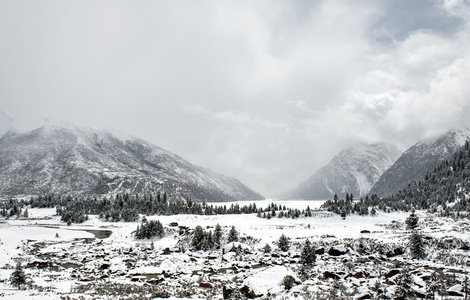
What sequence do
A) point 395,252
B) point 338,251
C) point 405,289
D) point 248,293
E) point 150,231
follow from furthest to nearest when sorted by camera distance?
point 150,231 → point 338,251 → point 395,252 → point 248,293 → point 405,289

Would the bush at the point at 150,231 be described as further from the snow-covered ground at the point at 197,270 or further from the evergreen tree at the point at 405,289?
the evergreen tree at the point at 405,289

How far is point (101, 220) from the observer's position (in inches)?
4626

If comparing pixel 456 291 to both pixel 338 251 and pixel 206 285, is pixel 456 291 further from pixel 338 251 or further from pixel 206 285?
pixel 206 285

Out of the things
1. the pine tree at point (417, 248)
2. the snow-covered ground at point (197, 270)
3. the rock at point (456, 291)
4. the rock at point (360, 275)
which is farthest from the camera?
the pine tree at point (417, 248)

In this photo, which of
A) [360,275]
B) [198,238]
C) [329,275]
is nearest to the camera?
[360,275]

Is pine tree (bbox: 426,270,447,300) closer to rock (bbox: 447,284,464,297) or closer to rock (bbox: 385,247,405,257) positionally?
rock (bbox: 447,284,464,297)

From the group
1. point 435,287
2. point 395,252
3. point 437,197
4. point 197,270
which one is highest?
point 437,197

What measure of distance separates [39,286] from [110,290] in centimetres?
674

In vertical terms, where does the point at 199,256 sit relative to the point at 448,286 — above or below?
below

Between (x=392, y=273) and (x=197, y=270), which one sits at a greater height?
(x=392, y=273)

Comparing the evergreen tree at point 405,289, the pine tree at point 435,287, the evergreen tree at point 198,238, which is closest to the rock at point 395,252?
the pine tree at point 435,287

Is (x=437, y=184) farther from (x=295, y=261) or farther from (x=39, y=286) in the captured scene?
(x=39, y=286)

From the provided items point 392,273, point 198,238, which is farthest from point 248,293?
point 198,238

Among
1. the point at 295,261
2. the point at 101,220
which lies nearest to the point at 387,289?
the point at 295,261
